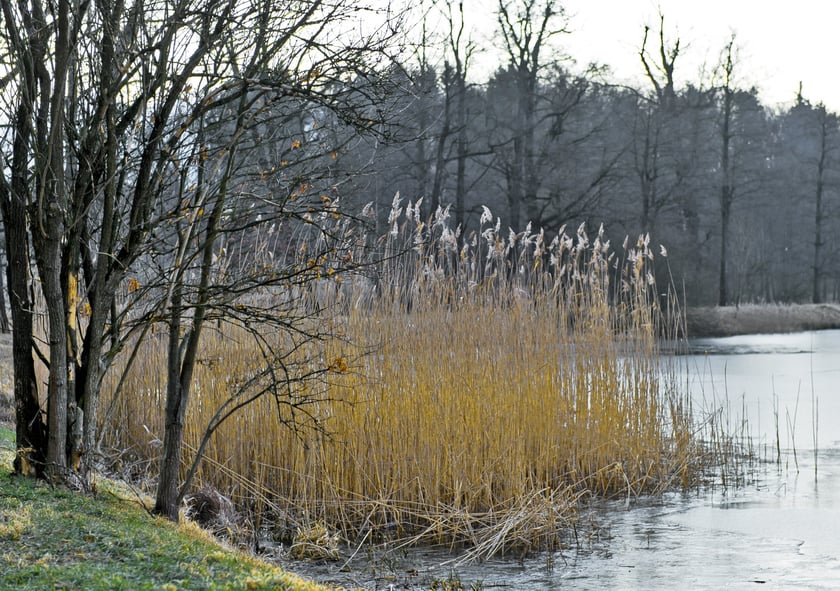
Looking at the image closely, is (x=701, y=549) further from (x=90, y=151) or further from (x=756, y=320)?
(x=756, y=320)

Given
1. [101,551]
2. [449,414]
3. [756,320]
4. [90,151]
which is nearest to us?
[101,551]

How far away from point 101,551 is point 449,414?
9.43 ft

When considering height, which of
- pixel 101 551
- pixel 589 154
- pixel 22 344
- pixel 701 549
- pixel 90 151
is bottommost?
pixel 701 549

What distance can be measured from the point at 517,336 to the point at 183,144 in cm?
297

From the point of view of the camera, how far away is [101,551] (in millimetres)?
3250

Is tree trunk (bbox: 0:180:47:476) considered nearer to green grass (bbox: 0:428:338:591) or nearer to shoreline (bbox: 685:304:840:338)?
green grass (bbox: 0:428:338:591)

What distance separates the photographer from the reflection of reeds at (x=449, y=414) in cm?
551

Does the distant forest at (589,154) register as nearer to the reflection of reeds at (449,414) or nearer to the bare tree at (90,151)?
the reflection of reeds at (449,414)

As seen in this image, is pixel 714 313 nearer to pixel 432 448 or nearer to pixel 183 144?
pixel 432 448

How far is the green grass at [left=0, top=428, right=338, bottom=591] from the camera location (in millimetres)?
2820

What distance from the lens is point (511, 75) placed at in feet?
71.8

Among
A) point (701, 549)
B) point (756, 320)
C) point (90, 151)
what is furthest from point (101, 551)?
point (756, 320)

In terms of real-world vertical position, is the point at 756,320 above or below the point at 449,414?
above

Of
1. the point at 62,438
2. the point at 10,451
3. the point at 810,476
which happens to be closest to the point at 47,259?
the point at 62,438
